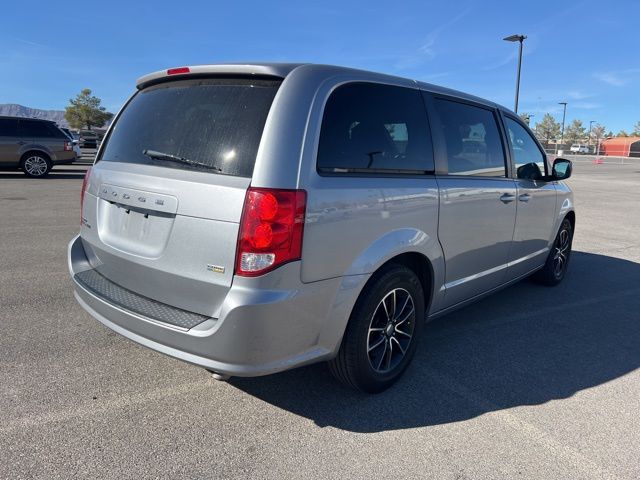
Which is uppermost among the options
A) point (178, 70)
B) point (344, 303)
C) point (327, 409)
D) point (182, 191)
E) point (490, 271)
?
point (178, 70)

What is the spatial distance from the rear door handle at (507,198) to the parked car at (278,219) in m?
0.50

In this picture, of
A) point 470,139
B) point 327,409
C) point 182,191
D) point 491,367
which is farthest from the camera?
point 470,139

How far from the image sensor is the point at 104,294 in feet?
9.61

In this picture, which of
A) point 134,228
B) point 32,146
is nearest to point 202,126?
point 134,228

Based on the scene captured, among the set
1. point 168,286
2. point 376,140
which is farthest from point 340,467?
point 376,140

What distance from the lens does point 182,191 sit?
2.53 meters

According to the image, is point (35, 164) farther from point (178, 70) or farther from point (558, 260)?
point (558, 260)

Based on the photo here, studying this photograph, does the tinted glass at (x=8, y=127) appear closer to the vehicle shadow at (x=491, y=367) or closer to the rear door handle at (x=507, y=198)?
the vehicle shadow at (x=491, y=367)

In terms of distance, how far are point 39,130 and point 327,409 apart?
641 inches

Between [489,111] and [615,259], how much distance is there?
4.20m

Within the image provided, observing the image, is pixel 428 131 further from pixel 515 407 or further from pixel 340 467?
pixel 340 467

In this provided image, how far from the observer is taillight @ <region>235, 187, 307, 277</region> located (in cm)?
235

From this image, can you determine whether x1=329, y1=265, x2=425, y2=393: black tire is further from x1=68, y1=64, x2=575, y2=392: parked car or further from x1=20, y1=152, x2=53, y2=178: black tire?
x1=20, y1=152, x2=53, y2=178: black tire

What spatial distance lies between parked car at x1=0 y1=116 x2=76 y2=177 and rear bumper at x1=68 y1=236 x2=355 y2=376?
15.4 meters
